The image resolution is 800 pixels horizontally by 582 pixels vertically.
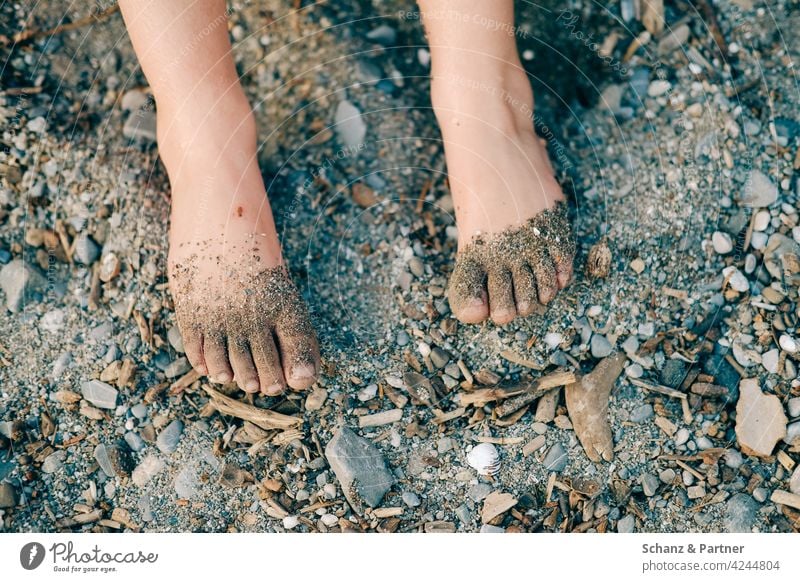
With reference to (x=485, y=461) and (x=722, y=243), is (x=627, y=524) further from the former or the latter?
(x=722, y=243)

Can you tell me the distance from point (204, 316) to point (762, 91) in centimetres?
97

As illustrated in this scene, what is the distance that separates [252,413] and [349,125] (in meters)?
0.50

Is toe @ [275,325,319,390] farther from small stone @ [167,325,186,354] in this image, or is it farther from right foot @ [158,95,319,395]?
small stone @ [167,325,186,354]

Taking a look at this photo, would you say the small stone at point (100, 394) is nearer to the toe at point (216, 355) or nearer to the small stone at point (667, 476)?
the toe at point (216, 355)

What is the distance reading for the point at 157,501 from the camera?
1091mm

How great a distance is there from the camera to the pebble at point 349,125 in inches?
47.8

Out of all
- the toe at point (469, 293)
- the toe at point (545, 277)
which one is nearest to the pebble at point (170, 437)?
the toe at point (469, 293)

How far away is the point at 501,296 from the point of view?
3.59ft

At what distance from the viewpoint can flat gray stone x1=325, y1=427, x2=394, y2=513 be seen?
3.52 ft

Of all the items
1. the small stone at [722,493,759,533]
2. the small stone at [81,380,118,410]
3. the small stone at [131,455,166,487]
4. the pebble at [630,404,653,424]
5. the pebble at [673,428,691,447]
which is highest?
the small stone at [81,380,118,410]

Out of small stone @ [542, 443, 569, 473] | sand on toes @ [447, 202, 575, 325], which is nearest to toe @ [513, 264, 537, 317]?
sand on toes @ [447, 202, 575, 325]

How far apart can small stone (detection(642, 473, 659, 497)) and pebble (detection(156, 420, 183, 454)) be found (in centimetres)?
70

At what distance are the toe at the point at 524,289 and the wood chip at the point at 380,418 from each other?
0.24m
